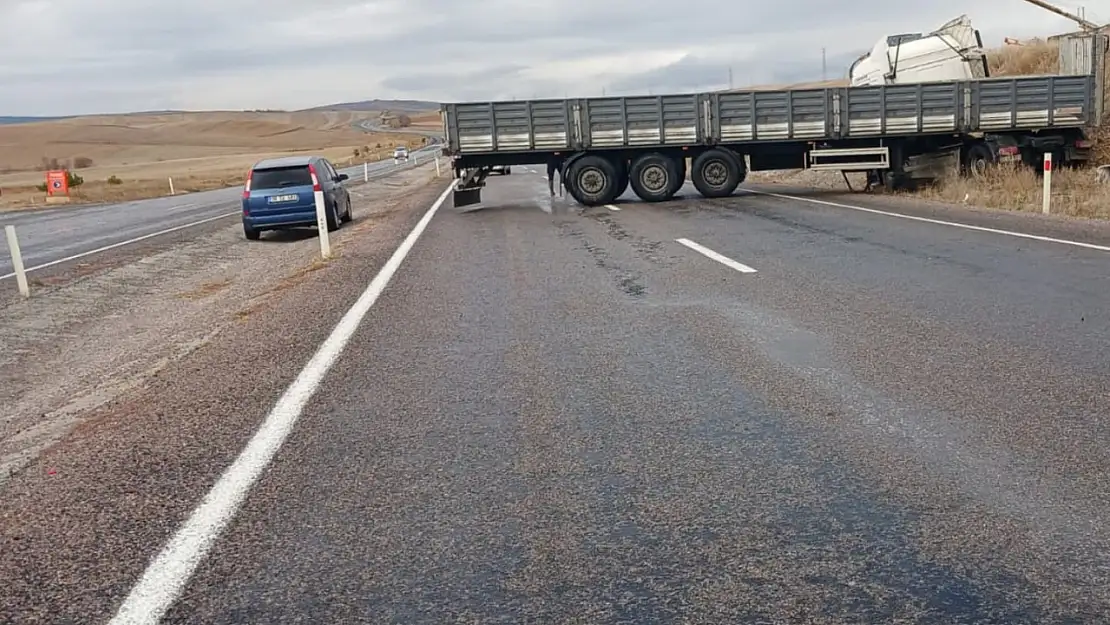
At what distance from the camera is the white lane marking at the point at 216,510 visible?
11.2 feet

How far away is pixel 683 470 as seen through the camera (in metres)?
4.57

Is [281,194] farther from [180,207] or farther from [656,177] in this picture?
[180,207]

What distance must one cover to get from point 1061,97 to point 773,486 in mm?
20569

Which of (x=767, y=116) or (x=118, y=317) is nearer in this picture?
(x=118, y=317)

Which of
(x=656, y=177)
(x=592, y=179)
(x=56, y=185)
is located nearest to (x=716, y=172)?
(x=656, y=177)

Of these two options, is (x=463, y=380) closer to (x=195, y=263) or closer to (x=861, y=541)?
(x=861, y=541)

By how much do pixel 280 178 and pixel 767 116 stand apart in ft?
33.9

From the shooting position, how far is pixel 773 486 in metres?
4.33

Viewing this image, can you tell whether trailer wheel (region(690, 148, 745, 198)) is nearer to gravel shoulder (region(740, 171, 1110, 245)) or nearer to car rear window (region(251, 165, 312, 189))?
gravel shoulder (region(740, 171, 1110, 245))

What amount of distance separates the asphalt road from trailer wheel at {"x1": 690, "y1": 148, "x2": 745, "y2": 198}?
12623mm

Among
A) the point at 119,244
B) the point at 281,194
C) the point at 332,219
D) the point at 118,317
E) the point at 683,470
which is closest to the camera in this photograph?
the point at 683,470

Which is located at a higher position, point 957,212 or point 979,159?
point 979,159

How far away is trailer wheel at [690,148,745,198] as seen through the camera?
73.7ft

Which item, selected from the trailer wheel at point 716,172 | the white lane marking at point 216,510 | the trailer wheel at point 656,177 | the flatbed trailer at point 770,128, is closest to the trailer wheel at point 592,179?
the flatbed trailer at point 770,128
